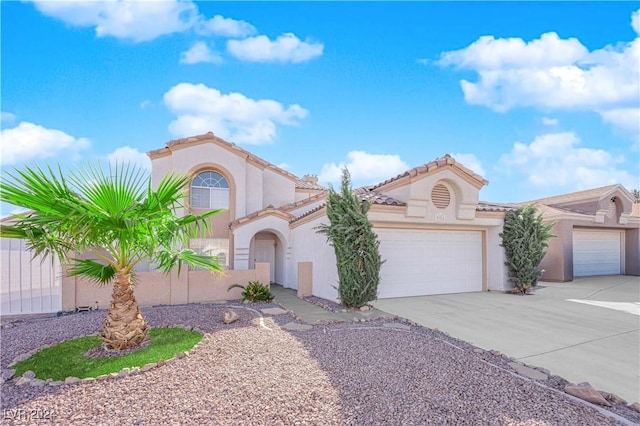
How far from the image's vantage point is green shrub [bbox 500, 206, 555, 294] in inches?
547

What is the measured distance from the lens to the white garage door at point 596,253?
19578 mm

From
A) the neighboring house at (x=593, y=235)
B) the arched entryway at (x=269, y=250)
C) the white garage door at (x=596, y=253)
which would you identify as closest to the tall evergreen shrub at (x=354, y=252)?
the arched entryway at (x=269, y=250)

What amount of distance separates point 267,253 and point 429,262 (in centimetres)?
1032

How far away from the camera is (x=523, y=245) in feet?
46.2

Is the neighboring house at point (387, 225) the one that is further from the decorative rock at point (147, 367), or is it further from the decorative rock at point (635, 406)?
the decorative rock at point (635, 406)

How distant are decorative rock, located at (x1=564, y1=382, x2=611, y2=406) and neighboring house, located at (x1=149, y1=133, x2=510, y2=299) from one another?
7525 mm

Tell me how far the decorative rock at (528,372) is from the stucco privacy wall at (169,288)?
920cm

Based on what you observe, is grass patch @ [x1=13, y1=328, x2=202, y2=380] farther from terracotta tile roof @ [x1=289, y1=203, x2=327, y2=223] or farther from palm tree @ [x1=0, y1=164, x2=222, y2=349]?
terracotta tile roof @ [x1=289, y1=203, x2=327, y2=223]

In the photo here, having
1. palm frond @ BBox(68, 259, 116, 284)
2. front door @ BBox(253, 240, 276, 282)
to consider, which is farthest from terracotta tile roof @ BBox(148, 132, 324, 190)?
palm frond @ BBox(68, 259, 116, 284)

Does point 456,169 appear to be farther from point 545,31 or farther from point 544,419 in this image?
point 544,419

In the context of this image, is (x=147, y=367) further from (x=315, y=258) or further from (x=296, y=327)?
(x=315, y=258)

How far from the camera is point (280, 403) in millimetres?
4527

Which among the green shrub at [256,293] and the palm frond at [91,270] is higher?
the palm frond at [91,270]

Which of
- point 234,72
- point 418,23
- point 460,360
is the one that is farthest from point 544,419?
point 234,72
